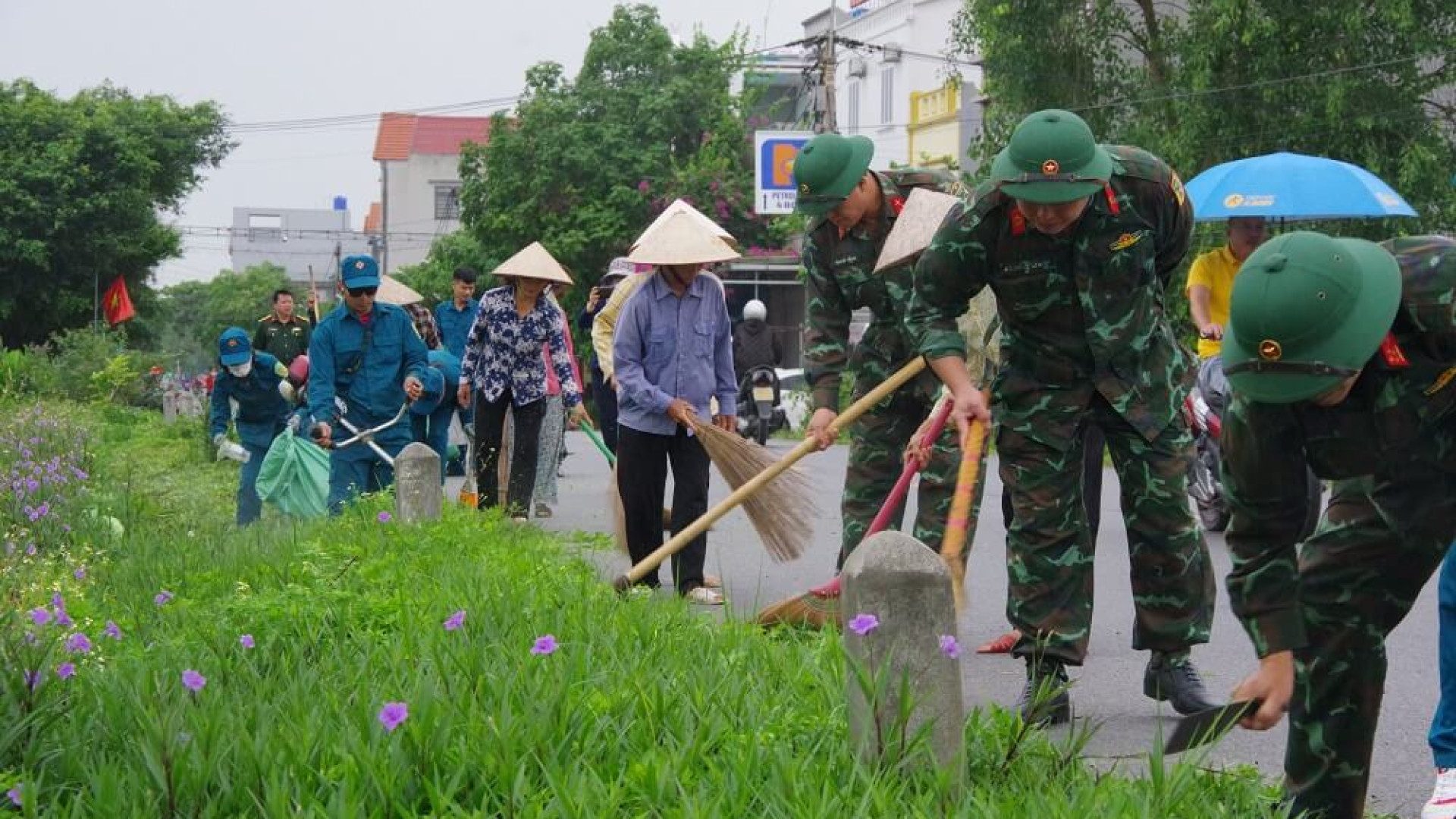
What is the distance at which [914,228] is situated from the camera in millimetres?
6664

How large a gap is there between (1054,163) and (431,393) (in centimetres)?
674

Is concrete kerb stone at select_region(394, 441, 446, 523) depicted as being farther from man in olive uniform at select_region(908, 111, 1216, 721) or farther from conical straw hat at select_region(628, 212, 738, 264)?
Answer: man in olive uniform at select_region(908, 111, 1216, 721)

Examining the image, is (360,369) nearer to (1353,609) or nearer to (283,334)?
(283,334)

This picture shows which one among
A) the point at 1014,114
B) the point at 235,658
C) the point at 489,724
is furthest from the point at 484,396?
the point at 1014,114

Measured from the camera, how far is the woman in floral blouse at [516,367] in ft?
37.4

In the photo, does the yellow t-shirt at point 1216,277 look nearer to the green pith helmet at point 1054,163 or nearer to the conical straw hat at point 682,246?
the conical straw hat at point 682,246

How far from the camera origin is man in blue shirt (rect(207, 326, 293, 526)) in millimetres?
12156

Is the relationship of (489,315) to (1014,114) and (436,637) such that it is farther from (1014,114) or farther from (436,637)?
(1014,114)

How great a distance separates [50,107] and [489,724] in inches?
1616

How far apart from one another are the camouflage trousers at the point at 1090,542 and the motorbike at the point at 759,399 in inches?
700

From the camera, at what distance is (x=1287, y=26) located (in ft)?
67.3

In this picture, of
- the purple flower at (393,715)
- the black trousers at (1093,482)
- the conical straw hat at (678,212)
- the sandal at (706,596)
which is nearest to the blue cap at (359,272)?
the conical straw hat at (678,212)

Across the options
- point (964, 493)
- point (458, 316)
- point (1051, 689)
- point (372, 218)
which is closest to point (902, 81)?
point (458, 316)

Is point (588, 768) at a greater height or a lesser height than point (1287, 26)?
lesser
